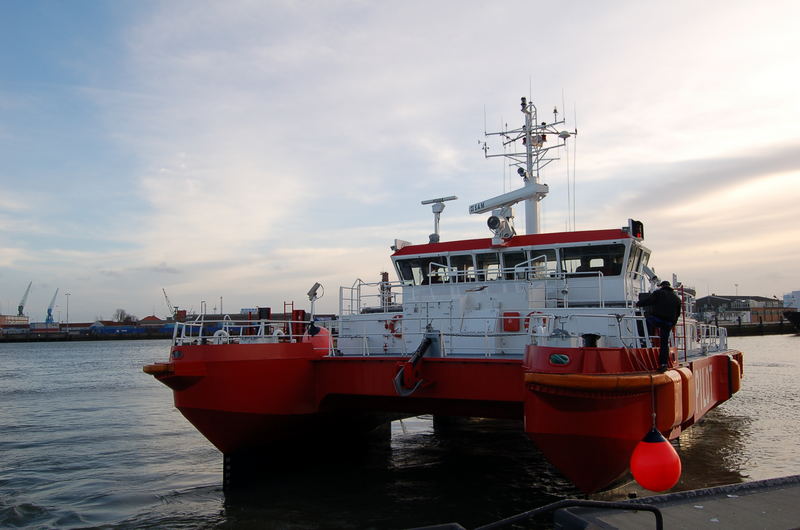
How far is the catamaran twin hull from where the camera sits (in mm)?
7797

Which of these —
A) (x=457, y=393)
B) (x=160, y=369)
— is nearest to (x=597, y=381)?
(x=457, y=393)

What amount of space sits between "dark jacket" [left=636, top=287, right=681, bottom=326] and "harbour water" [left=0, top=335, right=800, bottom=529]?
3.11 meters

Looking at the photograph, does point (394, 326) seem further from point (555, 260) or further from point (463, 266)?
point (555, 260)

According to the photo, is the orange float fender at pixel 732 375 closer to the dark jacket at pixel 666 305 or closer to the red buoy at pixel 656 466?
the dark jacket at pixel 666 305

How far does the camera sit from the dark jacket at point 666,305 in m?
8.64

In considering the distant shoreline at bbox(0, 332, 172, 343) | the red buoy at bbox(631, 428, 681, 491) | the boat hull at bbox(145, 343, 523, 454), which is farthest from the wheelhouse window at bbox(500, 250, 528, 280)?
the distant shoreline at bbox(0, 332, 172, 343)

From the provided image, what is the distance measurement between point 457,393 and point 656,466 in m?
3.59

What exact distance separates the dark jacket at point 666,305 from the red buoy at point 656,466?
8.58 feet

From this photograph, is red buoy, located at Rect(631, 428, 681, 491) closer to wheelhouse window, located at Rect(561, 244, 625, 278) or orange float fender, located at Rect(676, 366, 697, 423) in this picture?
orange float fender, located at Rect(676, 366, 697, 423)

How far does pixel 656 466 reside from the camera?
20.6ft

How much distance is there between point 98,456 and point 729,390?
1452 cm

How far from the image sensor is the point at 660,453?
6352mm

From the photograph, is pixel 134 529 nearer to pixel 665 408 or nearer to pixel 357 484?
pixel 357 484

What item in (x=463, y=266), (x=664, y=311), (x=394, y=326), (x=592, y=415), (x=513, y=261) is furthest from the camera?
(x=463, y=266)
